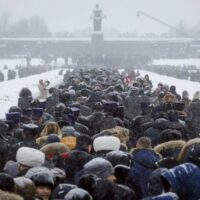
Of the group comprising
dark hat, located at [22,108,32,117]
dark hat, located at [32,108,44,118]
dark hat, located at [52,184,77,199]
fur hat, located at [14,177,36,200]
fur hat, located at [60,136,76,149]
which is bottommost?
dark hat, located at [22,108,32,117]

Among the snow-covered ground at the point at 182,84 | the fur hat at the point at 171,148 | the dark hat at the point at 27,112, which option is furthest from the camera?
the snow-covered ground at the point at 182,84

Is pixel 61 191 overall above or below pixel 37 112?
above

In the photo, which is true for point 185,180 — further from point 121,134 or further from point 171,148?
point 121,134

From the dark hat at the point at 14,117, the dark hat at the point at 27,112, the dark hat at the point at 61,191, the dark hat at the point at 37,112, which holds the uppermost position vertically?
the dark hat at the point at 61,191

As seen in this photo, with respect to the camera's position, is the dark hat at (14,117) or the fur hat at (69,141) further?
the dark hat at (14,117)

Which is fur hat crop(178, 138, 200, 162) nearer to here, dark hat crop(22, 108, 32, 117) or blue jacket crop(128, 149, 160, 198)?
blue jacket crop(128, 149, 160, 198)

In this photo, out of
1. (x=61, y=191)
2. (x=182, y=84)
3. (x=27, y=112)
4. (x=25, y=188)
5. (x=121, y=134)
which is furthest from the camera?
(x=182, y=84)

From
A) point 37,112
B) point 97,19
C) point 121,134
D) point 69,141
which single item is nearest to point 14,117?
point 37,112

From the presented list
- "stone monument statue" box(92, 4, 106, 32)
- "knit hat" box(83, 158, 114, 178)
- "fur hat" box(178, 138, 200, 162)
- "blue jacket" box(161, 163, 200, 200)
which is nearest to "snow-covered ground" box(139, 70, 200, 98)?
"fur hat" box(178, 138, 200, 162)

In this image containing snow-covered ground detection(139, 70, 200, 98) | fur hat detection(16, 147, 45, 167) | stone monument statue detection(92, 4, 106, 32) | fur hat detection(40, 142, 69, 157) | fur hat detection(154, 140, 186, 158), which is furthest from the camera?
stone monument statue detection(92, 4, 106, 32)

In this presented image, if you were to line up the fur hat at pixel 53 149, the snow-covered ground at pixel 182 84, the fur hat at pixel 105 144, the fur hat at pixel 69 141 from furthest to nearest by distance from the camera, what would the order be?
the snow-covered ground at pixel 182 84
the fur hat at pixel 69 141
the fur hat at pixel 53 149
the fur hat at pixel 105 144

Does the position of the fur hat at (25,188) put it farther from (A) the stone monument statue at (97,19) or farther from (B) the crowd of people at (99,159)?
(A) the stone monument statue at (97,19)

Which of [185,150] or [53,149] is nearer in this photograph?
[185,150]

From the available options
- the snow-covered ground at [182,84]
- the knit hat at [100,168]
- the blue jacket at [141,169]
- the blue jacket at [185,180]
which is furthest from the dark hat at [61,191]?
the snow-covered ground at [182,84]
